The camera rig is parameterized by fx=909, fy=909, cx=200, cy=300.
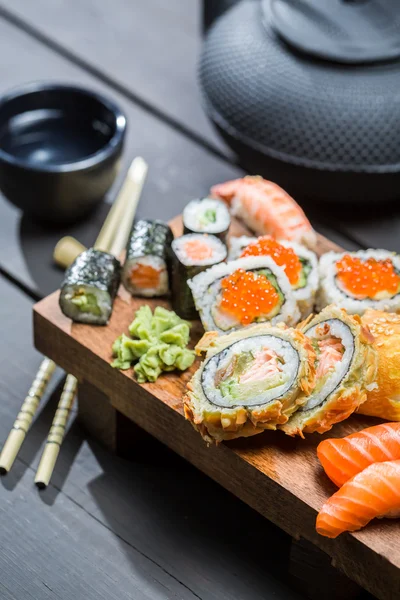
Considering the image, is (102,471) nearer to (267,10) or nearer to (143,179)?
(143,179)

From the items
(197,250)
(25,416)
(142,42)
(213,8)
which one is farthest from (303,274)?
(142,42)

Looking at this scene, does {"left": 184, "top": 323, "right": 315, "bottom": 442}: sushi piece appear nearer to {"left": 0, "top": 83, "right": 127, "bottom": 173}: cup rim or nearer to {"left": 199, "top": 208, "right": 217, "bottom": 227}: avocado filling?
{"left": 199, "top": 208, "right": 217, "bottom": 227}: avocado filling

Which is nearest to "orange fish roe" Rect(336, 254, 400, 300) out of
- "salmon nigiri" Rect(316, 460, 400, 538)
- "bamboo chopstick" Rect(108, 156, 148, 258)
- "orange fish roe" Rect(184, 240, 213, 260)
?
"orange fish roe" Rect(184, 240, 213, 260)

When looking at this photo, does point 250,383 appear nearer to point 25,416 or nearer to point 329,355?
point 329,355

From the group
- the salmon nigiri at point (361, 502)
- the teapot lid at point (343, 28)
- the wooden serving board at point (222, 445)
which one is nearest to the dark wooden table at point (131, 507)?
the wooden serving board at point (222, 445)

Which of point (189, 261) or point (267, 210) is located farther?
point (267, 210)

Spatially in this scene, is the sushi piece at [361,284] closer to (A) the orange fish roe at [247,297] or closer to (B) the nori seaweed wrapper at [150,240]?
(A) the orange fish roe at [247,297]
